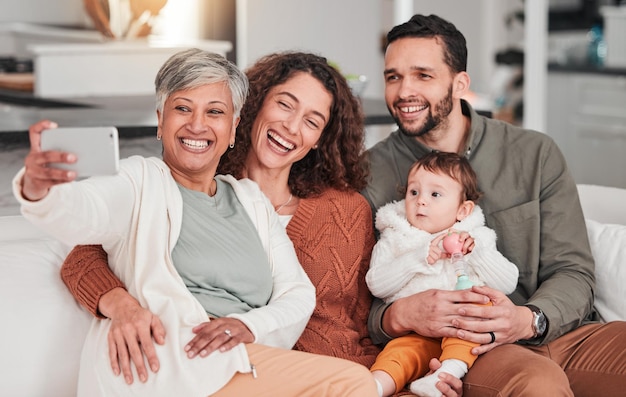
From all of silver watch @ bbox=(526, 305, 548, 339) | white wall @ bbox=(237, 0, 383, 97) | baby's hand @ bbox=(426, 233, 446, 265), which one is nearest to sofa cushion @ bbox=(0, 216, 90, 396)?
baby's hand @ bbox=(426, 233, 446, 265)

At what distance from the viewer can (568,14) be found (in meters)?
5.91

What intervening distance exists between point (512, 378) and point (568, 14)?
168 inches

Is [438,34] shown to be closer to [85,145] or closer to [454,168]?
[454,168]


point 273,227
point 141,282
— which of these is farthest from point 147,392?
point 273,227

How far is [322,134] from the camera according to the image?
101 inches

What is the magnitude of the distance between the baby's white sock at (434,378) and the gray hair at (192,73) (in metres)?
0.76

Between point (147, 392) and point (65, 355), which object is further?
point (65, 355)

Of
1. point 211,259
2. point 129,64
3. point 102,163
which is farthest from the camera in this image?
point 129,64

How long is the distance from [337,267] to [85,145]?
2.84ft

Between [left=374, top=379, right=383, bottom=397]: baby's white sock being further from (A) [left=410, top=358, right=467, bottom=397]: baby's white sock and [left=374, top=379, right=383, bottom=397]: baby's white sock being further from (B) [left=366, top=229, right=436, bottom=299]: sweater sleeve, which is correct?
(B) [left=366, top=229, right=436, bottom=299]: sweater sleeve

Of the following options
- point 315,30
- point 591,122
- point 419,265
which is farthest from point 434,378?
point 591,122

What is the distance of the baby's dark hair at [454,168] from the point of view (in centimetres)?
239

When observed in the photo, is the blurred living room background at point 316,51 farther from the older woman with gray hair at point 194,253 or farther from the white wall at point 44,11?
the older woman with gray hair at point 194,253

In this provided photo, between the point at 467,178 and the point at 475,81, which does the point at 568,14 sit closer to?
the point at 475,81
